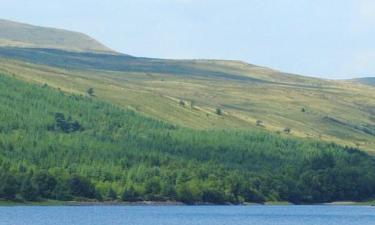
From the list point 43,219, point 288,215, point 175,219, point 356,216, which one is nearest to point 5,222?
point 43,219

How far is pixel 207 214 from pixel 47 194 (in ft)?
105

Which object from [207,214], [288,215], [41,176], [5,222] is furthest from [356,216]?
[5,222]

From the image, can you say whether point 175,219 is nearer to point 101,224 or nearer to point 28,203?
point 101,224

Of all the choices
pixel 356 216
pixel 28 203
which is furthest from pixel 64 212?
pixel 356 216

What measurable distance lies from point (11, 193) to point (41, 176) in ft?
24.0

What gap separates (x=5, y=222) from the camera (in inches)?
5271

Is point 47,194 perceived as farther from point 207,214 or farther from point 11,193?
point 207,214

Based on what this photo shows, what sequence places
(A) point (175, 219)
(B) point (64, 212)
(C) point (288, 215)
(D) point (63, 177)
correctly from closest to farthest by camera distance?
(A) point (175, 219) < (B) point (64, 212) < (C) point (288, 215) < (D) point (63, 177)

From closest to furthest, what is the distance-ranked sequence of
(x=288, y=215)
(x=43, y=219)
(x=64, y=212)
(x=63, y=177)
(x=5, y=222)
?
(x=5, y=222)
(x=43, y=219)
(x=64, y=212)
(x=288, y=215)
(x=63, y=177)

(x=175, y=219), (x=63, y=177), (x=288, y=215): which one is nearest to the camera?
(x=175, y=219)

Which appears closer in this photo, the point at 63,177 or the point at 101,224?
the point at 101,224

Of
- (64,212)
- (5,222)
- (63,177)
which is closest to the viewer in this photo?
(5,222)

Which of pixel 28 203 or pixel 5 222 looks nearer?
pixel 5 222

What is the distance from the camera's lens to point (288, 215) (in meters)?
183
